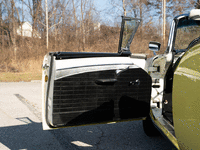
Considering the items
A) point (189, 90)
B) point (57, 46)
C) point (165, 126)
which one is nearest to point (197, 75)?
point (189, 90)

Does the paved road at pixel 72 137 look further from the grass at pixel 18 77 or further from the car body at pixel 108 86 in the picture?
the grass at pixel 18 77

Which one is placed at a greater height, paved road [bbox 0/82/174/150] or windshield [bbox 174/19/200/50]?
windshield [bbox 174/19/200/50]

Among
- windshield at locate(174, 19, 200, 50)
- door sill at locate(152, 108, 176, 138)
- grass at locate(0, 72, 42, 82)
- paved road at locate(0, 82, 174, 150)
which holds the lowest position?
grass at locate(0, 72, 42, 82)

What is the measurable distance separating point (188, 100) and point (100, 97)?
48.4 inches

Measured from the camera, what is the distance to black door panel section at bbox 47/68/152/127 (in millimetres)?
2660

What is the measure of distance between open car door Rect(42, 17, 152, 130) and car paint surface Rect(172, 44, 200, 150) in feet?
2.95

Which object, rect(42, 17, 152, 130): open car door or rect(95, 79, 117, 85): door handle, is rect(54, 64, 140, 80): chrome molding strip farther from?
rect(95, 79, 117, 85): door handle

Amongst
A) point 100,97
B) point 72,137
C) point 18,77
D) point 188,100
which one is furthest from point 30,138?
point 18,77

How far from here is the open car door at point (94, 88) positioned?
263 centimetres

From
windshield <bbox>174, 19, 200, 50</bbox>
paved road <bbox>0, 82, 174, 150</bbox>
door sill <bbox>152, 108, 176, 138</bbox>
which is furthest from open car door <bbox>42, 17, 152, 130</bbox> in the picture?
windshield <bbox>174, 19, 200, 50</bbox>

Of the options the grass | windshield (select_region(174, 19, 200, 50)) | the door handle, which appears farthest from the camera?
the grass

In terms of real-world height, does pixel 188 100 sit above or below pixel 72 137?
above

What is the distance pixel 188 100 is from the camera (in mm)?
1910

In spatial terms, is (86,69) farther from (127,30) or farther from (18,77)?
(18,77)
